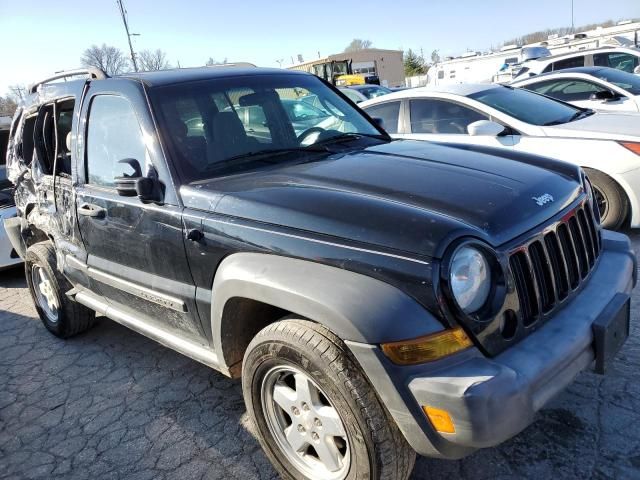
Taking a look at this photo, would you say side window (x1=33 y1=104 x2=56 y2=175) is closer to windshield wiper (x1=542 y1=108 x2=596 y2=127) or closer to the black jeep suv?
the black jeep suv

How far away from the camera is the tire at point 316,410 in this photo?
197 centimetres

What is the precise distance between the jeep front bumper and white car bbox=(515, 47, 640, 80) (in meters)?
10.2

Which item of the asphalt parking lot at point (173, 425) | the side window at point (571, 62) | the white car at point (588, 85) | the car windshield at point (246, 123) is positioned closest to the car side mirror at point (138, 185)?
the car windshield at point (246, 123)

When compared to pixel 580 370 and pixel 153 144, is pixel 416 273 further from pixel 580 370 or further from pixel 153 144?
pixel 153 144

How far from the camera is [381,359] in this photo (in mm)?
1845

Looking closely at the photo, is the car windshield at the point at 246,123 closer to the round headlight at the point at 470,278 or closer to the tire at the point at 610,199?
the round headlight at the point at 470,278

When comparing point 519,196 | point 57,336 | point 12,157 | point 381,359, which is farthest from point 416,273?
point 12,157

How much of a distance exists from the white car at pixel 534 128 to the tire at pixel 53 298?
3.08m

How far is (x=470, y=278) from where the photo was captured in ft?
6.34

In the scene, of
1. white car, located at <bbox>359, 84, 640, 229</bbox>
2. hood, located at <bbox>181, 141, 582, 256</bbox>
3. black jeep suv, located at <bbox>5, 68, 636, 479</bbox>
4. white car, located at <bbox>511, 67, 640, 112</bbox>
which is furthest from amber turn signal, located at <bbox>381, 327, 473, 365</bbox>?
white car, located at <bbox>511, 67, 640, 112</bbox>

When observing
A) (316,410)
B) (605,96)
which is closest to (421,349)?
(316,410)

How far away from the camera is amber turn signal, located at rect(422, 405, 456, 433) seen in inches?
70.6

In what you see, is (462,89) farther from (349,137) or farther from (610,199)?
(349,137)

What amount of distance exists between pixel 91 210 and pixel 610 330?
2.85 meters
